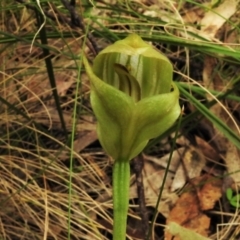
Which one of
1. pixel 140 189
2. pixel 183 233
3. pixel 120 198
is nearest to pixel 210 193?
pixel 140 189

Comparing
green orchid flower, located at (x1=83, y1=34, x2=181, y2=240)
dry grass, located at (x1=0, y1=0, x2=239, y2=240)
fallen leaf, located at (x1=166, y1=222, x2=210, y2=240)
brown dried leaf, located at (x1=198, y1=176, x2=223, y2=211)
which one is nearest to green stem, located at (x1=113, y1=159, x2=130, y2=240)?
green orchid flower, located at (x1=83, y1=34, x2=181, y2=240)

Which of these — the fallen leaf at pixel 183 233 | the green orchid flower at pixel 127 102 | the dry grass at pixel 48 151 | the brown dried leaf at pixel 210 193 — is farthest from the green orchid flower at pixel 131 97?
the brown dried leaf at pixel 210 193

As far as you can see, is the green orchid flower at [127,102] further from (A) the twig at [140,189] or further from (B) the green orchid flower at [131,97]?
(A) the twig at [140,189]

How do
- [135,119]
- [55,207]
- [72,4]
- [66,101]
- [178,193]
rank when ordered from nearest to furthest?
[135,119], [72,4], [55,207], [178,193], [66,101]

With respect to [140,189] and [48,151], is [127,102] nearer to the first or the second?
[140,189]

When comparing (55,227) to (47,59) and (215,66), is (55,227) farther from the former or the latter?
(215,66)

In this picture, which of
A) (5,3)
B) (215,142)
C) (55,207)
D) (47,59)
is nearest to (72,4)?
(47,59)

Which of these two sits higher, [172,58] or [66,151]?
[172,58]

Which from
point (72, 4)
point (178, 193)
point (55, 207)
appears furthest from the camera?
point (178, 193)
